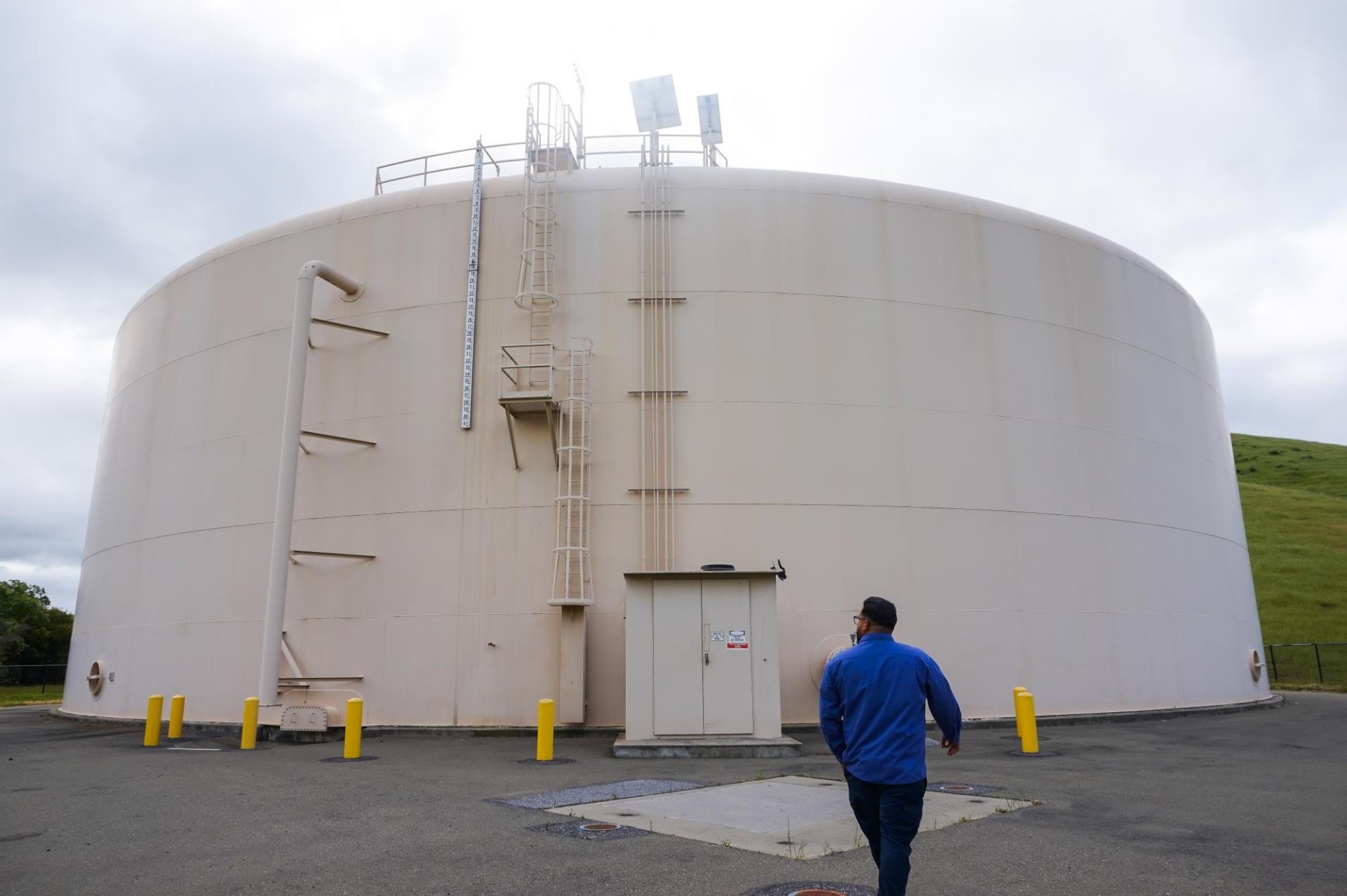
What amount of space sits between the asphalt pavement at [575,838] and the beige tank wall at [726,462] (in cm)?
278

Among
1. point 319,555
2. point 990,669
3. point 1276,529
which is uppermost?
point 1276,529

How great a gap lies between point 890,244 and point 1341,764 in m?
11.1

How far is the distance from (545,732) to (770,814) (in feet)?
15.9

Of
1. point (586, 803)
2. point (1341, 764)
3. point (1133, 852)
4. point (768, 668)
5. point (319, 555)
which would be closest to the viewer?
point (1133, 852)

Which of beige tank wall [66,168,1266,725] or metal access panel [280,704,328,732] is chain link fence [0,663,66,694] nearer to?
beige tank wall [66,168,1266,725]

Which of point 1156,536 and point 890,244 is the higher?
point 890,244

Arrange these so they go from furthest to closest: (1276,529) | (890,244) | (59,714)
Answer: (1276,529), (59,714), (890,244)

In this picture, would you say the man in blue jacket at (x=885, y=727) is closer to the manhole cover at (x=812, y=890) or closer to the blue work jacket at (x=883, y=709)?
the blue work jacket at (x=883, y=709)

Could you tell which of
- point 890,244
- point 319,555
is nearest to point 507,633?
point 319,555

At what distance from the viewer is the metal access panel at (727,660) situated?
13.2 meters

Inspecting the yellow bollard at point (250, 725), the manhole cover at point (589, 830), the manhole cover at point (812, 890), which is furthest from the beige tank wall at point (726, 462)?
the manhole cover at point (812, 890)

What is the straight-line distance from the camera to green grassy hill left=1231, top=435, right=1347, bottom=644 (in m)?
44.4

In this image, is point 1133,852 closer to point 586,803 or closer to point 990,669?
point 586,803

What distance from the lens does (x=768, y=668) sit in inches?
527
